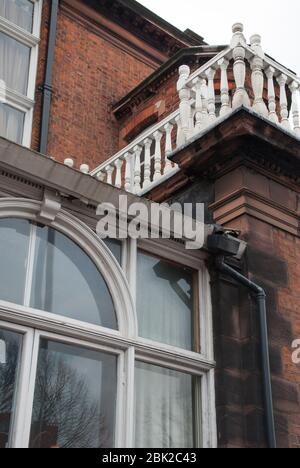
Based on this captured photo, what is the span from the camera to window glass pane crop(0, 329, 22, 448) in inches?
188

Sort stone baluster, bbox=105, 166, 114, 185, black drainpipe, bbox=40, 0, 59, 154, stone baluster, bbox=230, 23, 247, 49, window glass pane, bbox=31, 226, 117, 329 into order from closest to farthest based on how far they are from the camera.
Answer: window glass pane, bbox=31, 226, 117, 329, stone baluster, bbox=230, 23, 247, 49, stone baluster, bbox=105, 166, 114, 185, black drainpipe, bbox=40, 0, 59, 154

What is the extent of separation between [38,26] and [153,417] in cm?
854

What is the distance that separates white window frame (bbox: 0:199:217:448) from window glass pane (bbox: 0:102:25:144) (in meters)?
5.43

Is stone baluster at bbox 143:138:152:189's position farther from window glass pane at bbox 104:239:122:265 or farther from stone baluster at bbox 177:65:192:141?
window glass pane at bbox 104:239:122:265

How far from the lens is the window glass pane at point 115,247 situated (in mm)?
6066

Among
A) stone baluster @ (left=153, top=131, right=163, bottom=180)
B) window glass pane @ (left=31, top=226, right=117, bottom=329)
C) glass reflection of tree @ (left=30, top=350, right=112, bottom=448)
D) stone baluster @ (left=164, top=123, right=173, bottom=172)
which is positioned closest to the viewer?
glass reflection of tree @ (left=30, top=350, right=112, bottom=448)

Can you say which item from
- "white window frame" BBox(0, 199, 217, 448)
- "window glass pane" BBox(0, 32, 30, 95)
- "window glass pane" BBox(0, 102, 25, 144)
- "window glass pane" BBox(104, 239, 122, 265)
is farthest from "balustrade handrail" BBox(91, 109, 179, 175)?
"window glass pane" BBox(0, 32, 30, 95)

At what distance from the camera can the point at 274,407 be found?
6027 mm

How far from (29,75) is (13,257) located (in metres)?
6.94

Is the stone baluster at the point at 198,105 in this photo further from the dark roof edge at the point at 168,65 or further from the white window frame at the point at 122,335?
the dark roof edge at the point at 168,65

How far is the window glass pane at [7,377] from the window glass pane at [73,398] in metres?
0.19

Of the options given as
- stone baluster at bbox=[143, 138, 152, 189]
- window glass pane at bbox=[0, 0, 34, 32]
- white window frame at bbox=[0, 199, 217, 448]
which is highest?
window glass pane at bbox=[0, 0, 34, 32]
